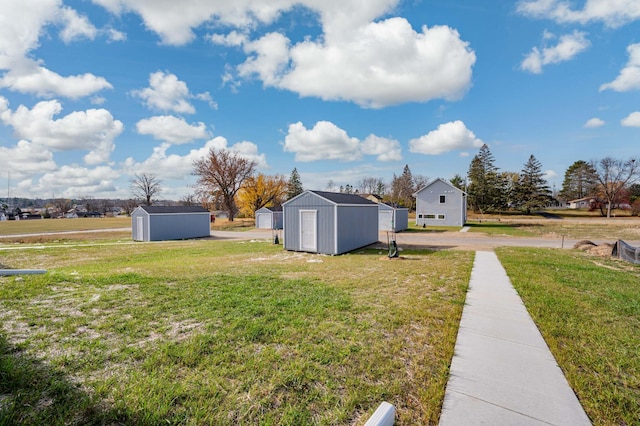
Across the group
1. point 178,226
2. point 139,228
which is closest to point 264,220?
point 178,226

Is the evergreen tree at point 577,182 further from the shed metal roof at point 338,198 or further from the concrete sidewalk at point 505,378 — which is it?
the concrete sidewalk at point 505,378

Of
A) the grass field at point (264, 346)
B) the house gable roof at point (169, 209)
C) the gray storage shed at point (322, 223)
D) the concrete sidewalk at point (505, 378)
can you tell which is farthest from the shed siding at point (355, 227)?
the house gable roof at point (169, 209)

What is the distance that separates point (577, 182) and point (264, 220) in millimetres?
66352

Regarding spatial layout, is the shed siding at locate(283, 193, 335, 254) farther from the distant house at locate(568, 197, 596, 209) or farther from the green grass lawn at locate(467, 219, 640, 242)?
the distant house at locate(568, 197, 596, 209)

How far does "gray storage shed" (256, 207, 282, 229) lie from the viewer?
30466 mm

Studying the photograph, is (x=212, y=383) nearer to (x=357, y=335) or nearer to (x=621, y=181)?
(x=357, y=335)

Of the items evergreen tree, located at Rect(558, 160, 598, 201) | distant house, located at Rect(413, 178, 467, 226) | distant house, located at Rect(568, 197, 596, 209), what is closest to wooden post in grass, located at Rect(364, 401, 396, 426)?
distant house, located at Rect(413, 178, 467, 226)

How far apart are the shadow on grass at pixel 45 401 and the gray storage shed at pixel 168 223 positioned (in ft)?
65.2

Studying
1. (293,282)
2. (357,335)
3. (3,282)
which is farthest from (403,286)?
(3,282)

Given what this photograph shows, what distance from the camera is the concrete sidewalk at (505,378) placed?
2.60 m

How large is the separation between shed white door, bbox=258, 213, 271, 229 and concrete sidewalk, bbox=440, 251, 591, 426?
27.1 m

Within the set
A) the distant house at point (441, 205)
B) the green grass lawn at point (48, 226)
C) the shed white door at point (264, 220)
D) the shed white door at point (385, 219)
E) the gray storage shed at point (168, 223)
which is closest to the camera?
the gray storage shed at point (168, 223)

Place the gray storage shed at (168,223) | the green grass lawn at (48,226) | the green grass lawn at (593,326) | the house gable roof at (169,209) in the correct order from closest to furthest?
the green grass lawn at (593,326), the gray storage shed at (168,223), the house gable roof at (169,209), the green grass lawn at (48,226)

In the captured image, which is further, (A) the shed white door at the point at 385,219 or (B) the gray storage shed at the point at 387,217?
(A) the shed white door at the point at 385,219
